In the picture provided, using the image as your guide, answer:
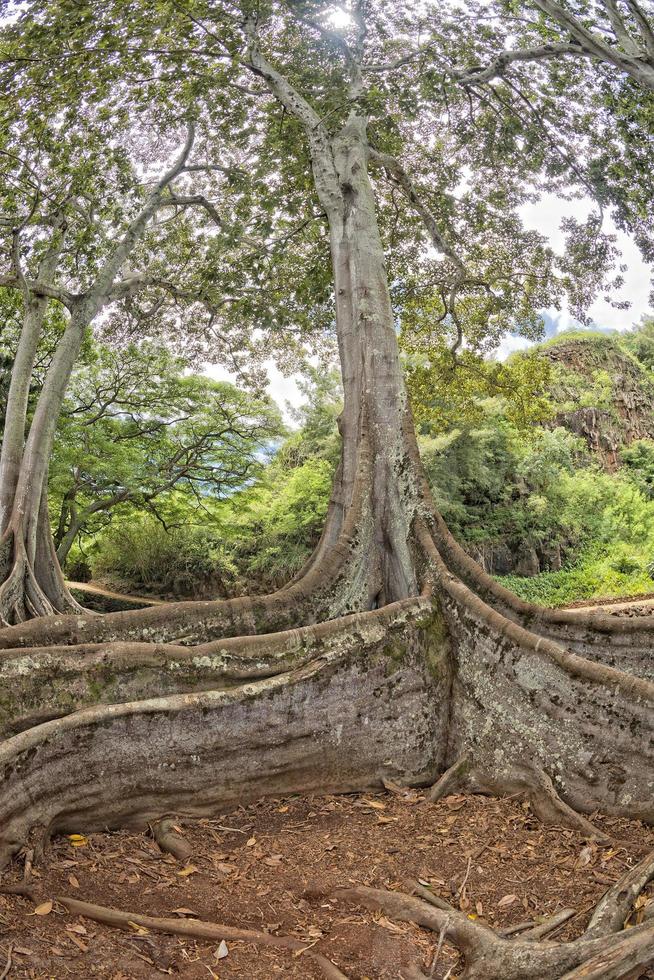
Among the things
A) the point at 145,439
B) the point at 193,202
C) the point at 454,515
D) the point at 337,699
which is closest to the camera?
the point at 337,699

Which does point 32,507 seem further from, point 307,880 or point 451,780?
point 307,880

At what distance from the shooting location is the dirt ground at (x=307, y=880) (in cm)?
286

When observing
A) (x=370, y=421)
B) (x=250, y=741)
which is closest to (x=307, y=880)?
(x=250, y=741)

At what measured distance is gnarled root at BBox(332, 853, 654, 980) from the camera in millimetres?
2484

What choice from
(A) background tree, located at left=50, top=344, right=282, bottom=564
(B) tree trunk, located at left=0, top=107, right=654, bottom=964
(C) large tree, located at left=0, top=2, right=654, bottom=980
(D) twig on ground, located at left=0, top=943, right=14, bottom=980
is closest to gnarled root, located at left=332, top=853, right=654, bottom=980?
(C) large tree, located at left=0, top=2, right=654, bottom=980

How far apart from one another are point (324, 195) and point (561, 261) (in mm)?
6180

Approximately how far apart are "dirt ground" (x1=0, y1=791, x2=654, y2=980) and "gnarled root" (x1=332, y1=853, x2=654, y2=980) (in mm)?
72

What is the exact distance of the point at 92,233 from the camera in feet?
40.7

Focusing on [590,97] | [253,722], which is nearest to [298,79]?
[590,97]

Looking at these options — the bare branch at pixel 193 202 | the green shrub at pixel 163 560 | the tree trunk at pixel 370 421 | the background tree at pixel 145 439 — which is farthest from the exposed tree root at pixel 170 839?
the green shrub at pixel 163 560

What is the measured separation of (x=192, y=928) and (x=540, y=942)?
4.72ft

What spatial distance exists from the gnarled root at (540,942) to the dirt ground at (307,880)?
7 cm

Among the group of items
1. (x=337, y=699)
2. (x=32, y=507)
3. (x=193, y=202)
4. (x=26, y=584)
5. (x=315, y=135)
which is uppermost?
(x=193, y=202)

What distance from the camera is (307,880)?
3.56 meters
